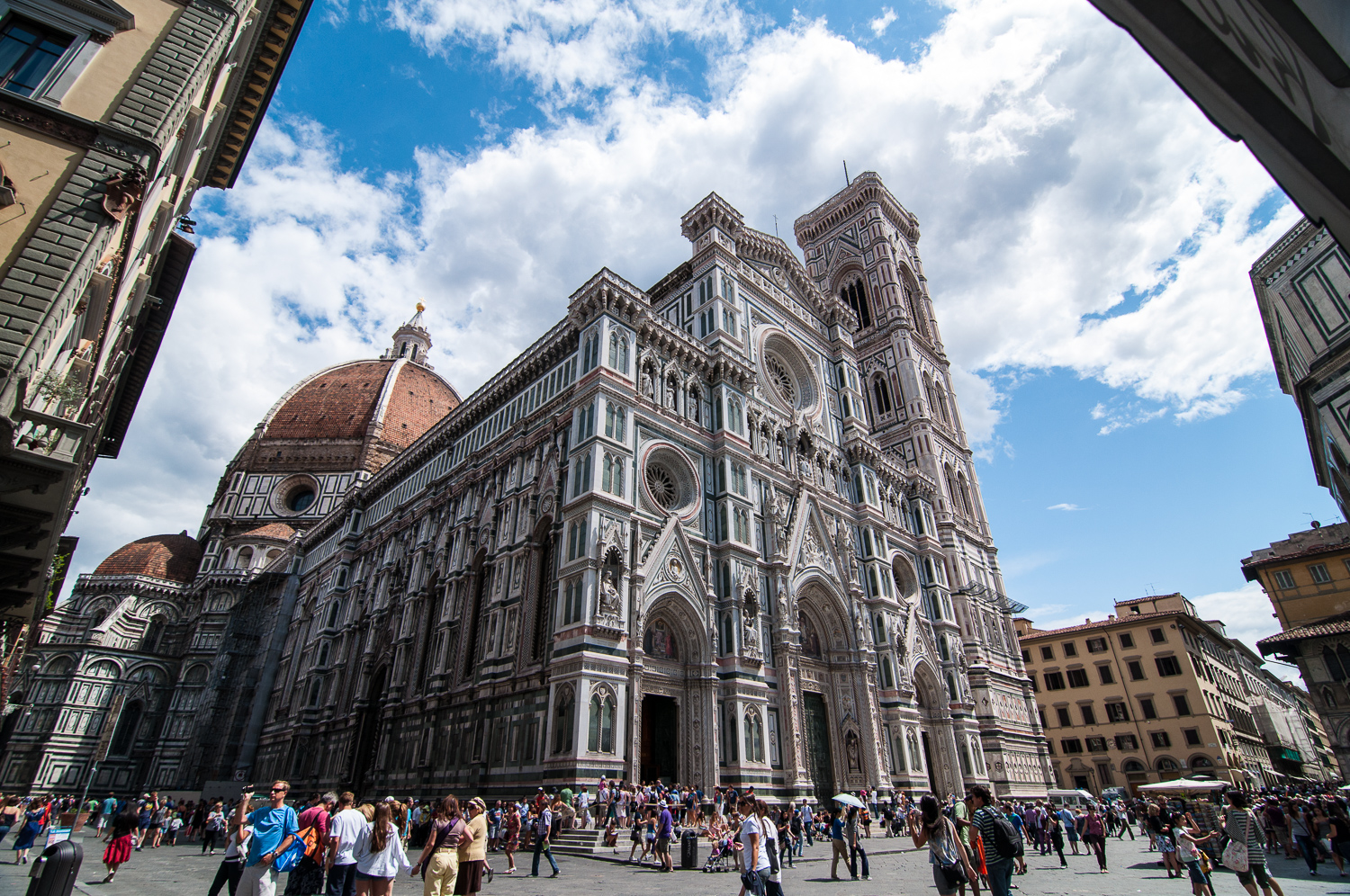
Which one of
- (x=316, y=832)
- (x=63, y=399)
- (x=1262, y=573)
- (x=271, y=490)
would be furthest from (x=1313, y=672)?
(x=271, y=490)

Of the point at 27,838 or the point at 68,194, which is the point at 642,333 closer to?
the point at 68,194

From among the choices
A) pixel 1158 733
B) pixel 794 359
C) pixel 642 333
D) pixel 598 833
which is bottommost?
pixel 598 833

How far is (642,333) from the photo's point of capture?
26.0 m

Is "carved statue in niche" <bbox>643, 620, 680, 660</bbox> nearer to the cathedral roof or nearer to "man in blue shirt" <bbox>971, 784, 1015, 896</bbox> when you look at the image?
"man in blue shirt" <bbox>971, 784, 1015, 896</bbox>

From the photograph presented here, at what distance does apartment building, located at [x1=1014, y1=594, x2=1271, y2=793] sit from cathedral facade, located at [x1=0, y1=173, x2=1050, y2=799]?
11825mm

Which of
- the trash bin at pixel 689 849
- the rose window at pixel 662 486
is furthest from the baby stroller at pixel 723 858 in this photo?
the rose window at pixel 662 486

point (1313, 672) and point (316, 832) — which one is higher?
point (1313, 672)

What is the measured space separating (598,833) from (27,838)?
40.4ft

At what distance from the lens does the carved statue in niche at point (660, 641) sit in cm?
2152

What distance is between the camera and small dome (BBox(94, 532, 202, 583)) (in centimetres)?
5300

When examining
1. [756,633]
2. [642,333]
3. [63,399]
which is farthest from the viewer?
[642,333]

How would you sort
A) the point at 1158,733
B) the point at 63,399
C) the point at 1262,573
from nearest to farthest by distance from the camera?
1. the point at 63,399
2. the point at 1262,573
3. the point at 1158,733

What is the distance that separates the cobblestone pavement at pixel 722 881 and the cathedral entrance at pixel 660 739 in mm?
5215

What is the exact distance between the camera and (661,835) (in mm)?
13094
